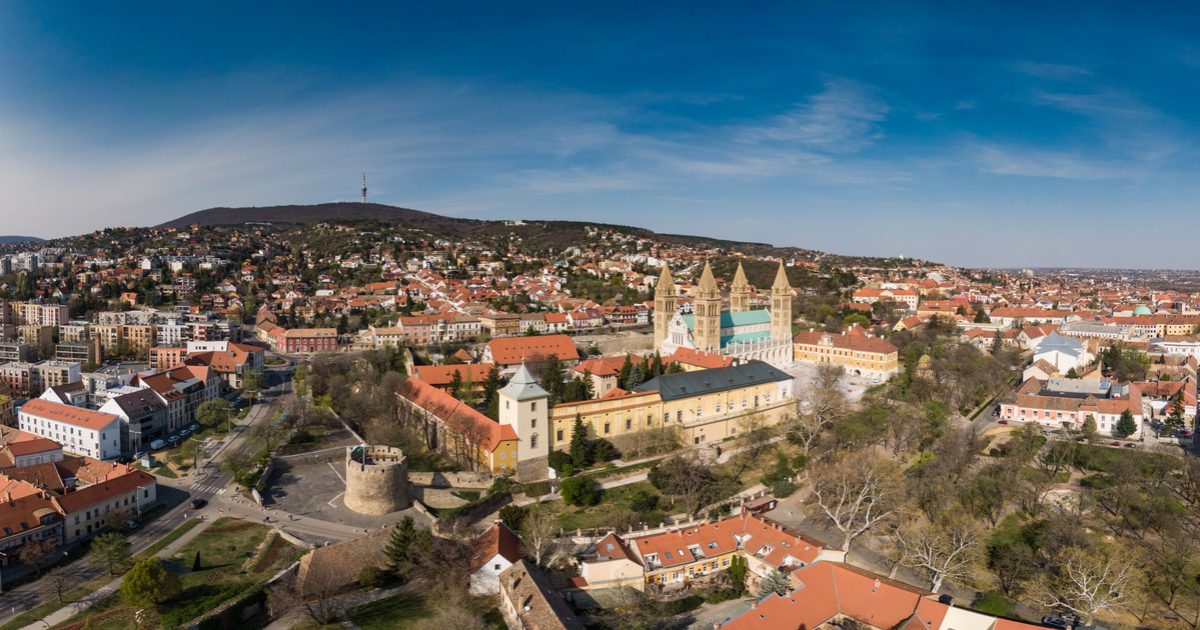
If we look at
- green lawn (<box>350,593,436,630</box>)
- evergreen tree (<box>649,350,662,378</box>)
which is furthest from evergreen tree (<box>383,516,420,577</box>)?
evergreen tree (<box>649,350,662,378</box>)

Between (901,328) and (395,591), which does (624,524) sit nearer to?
(395,591)

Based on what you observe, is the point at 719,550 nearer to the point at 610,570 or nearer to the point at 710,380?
the point at 610,570

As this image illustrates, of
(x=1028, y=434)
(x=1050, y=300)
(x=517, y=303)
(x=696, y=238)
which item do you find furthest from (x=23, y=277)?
(x=696, y=238)

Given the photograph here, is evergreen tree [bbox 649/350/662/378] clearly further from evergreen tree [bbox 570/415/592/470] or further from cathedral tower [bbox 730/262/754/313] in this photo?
cathedral tower [bbox 730/262/754/313]

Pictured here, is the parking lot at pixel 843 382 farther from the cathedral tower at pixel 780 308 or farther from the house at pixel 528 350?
the house at pixel 528 350

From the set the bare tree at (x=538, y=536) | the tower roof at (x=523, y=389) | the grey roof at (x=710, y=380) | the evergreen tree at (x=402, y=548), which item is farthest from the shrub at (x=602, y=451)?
the evergreen tree at (x=402, y=548)

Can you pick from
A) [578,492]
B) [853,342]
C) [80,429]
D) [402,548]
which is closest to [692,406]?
[578,492]
